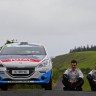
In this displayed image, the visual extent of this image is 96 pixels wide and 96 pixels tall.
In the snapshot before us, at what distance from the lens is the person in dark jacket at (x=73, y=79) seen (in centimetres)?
1655

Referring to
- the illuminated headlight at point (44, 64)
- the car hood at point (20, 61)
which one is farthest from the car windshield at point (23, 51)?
the illuminated headlight at point (44, 64)

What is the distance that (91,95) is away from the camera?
13.3 metres

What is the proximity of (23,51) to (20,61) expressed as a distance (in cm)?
138

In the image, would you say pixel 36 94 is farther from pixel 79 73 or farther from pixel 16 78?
pixel 79 73

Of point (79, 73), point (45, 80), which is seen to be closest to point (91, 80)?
point (79, 73)

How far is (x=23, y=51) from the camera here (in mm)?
17312

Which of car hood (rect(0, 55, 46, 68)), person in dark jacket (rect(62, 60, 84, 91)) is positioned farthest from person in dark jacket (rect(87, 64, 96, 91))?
car hood (rect(0, 55, 46, 68))

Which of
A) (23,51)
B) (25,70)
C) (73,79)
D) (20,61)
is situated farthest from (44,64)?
(23,51)

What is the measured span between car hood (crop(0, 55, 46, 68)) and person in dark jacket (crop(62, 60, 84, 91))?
44.1 inches

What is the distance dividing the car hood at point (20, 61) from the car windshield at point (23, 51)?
784 millimetres

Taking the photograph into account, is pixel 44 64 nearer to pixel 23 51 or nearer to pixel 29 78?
pixel 29 78

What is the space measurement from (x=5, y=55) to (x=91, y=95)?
4.44m

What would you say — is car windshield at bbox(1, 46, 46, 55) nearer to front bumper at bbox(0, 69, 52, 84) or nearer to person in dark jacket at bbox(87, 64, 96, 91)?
front bumper at bbox(0, 69, 52, 84)

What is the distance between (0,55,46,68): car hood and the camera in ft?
52.1
